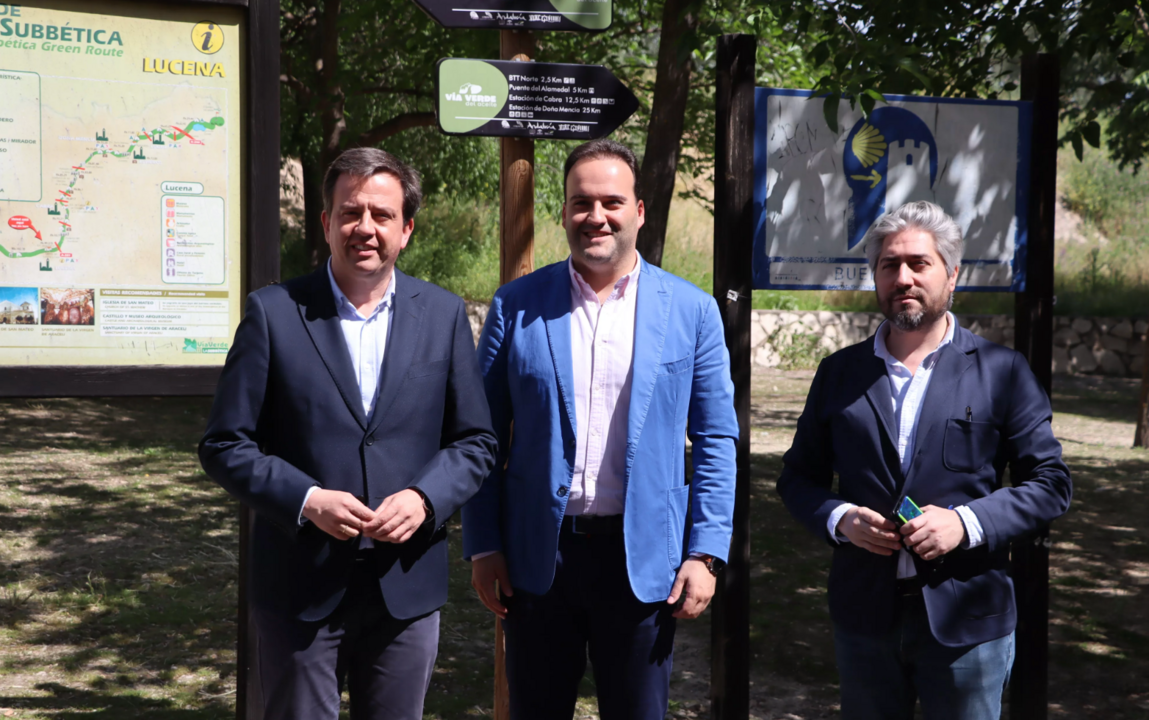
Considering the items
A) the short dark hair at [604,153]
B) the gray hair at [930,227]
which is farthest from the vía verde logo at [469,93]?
the gray hair at [930,227]

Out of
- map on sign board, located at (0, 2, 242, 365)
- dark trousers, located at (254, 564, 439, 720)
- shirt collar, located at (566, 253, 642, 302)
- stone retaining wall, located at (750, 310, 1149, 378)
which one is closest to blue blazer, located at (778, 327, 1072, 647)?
shirt collar, located at (566, 253, 642, 302)

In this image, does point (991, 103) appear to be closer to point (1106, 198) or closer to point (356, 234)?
point (356, 234)

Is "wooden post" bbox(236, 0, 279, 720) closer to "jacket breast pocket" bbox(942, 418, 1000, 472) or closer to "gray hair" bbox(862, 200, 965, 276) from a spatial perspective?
"gray hair" bbox(862, 200, 965, 276)

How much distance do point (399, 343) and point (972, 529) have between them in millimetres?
1543

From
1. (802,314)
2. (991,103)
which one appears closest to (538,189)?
(802,314)

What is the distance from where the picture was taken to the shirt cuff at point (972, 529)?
2.59m

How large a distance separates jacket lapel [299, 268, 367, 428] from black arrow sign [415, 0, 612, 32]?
1091 mm

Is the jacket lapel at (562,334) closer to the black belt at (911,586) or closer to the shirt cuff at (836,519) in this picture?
the shirt cuff at (836,519)

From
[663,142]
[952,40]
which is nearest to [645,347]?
[952,40]

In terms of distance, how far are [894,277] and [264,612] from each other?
1847 mm

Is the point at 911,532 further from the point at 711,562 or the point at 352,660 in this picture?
the point at 352,660

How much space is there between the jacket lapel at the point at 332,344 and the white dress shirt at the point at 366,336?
1.0 inches

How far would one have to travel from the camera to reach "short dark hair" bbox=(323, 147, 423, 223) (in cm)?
256

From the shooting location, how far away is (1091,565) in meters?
7.11
